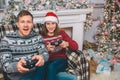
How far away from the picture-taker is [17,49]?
86.0 inches

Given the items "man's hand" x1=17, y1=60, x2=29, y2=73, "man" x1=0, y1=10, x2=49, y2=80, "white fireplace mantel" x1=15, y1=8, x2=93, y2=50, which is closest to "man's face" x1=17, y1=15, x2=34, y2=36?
"man" x1=0, y1=10, x2=49, y2=80

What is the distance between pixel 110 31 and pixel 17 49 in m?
2.29

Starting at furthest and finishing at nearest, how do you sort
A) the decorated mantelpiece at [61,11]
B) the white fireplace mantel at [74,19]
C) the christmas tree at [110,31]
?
the christmas tree at [110,31] < the white fireplace mantel at [74,19] < the decorated mantelpiece at [61,11]

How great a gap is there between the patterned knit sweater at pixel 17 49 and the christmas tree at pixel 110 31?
189 centimetres

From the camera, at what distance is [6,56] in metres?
2.07

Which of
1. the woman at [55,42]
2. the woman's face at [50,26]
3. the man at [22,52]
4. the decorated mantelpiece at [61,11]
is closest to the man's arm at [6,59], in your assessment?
the man at [22,52]

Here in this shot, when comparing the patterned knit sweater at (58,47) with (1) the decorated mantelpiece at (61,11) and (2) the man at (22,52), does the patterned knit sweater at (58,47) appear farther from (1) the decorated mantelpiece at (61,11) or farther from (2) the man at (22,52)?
(1) the decorated mantelpiece at (61,11)

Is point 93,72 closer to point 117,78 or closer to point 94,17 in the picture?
point 117,78

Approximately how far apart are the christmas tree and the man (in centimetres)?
195

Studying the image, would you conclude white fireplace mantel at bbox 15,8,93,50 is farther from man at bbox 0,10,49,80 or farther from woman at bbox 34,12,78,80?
man at bbox 0,10,49,80

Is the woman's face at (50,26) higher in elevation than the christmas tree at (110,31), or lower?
higher

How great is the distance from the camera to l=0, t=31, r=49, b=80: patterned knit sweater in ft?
6.72

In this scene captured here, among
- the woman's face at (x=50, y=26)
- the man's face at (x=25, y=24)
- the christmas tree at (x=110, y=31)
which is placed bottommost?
the christmas tree at (x=110, y=31)

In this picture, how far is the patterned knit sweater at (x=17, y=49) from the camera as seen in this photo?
2.05 metres
